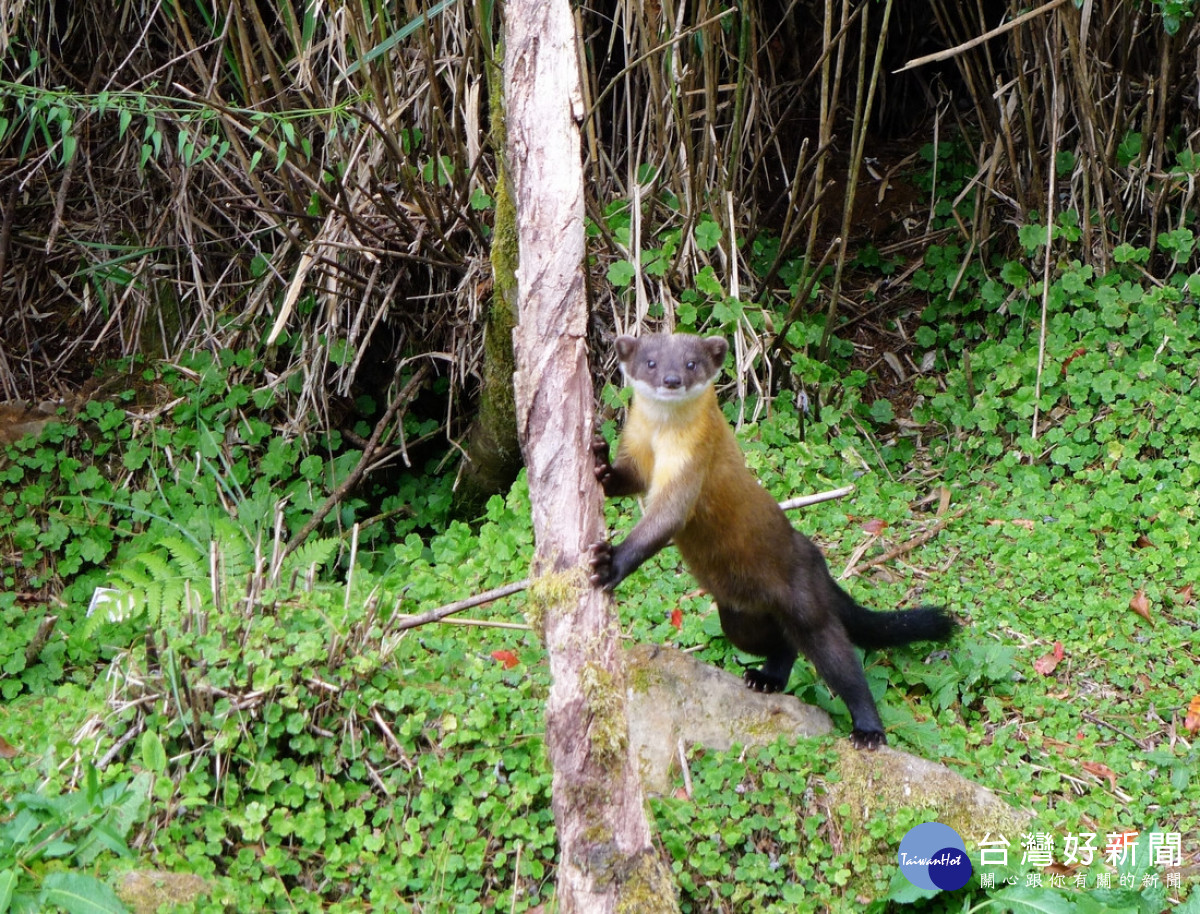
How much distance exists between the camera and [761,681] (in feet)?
16.1

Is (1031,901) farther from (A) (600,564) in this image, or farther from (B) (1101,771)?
(A) (600,564)

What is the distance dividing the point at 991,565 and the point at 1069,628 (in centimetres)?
54

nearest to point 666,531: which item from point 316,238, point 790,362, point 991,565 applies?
point 991,565

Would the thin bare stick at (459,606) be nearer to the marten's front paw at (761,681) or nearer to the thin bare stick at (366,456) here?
the marten's front paw at (761,681)

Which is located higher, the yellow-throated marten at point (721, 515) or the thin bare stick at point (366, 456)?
the yellow-throated marten at point (721, 515)

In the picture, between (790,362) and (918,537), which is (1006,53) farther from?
(918,537)

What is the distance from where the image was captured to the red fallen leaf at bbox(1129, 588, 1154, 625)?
525 centimetres

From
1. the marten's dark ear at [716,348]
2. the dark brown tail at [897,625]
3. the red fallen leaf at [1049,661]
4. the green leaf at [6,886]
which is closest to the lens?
the green leaf at [6,886]

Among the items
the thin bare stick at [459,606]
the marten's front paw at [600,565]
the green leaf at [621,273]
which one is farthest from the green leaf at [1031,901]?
the green leaf at [621,273]

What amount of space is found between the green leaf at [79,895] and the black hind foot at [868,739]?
8.29 feet

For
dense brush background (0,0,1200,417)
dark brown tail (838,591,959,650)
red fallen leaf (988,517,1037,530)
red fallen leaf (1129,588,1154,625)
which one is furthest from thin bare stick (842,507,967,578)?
dense brush background (0,0,1200,417)

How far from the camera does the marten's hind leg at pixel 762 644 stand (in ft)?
15.7

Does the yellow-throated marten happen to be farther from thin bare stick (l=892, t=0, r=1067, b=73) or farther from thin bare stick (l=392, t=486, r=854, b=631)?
thin bare stick (l=892, t=0, r=1067, b=73)

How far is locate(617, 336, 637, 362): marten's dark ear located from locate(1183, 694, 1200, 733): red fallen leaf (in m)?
2.62
